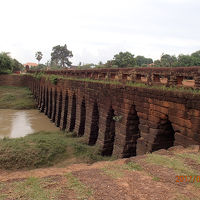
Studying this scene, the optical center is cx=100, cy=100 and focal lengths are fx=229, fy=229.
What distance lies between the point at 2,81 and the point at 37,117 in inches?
807

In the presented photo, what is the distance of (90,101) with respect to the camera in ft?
36.6

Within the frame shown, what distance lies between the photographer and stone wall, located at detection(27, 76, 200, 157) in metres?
5.71

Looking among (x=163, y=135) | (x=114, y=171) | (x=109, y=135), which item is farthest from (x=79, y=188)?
(x=109, y=135)

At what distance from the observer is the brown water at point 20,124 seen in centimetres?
1602

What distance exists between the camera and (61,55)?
3477 inches

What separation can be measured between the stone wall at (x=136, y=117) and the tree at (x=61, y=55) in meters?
76.1

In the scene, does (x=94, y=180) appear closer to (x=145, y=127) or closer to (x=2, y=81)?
(x=145, y=127)

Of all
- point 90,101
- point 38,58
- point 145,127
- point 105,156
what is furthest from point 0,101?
point 38,58

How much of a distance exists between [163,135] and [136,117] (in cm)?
154

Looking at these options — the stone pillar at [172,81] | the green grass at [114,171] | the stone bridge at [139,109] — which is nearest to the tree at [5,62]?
the stone bridge at [139,109]

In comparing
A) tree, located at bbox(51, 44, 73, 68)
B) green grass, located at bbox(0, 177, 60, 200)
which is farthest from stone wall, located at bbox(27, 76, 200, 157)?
tree, located at bbox(51, 44, 73, 68)

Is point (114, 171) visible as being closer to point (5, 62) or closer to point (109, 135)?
point (109, 135)

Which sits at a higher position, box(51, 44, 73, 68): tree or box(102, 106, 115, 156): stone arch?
box(51, 44, 73, 68): tree

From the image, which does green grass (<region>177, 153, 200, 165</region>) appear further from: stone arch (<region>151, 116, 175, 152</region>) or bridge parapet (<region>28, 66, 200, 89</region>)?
stone arch (<region>151, 116, 175, 152</region>)
